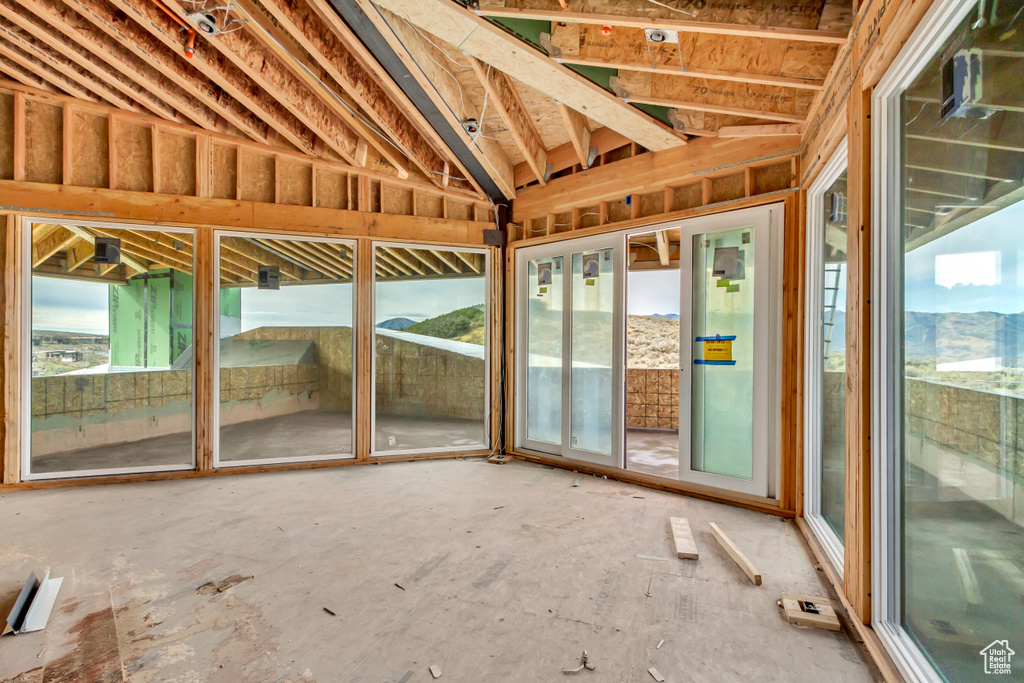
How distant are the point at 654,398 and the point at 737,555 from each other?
554 centimetres

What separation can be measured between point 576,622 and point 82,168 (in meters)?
5.91

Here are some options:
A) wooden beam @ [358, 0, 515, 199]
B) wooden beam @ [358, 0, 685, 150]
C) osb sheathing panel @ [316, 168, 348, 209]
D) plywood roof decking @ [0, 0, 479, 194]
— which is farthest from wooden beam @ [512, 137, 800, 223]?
osb sheathing panel @ [316, 168, 348, 209]

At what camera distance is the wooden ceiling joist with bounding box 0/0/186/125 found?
323 centimetres

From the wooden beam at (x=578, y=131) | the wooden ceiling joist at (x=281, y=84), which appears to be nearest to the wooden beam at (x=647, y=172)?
the wooden beam at (x=578, y=131)

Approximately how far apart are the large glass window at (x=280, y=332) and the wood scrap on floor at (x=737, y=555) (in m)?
3.95

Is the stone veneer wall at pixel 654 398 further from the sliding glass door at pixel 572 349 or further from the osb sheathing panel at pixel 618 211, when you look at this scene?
the osb sheathing panel at pixel 618 211

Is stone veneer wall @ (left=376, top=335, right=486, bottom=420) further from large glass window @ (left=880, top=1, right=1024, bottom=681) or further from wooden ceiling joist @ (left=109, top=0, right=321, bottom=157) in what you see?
large glass window @ (left=880, top=1, right=1024, bottom=681)

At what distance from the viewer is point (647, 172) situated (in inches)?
183

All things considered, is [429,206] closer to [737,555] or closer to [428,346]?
[428,346]

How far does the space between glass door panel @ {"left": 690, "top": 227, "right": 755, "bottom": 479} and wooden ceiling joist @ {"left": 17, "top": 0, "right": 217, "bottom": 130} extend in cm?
483

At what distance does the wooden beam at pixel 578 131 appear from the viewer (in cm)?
414

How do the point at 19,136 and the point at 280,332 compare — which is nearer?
the point at 19,136

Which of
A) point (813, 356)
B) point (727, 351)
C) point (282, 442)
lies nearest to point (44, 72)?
point (282, 442)

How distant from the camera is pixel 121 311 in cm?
498
